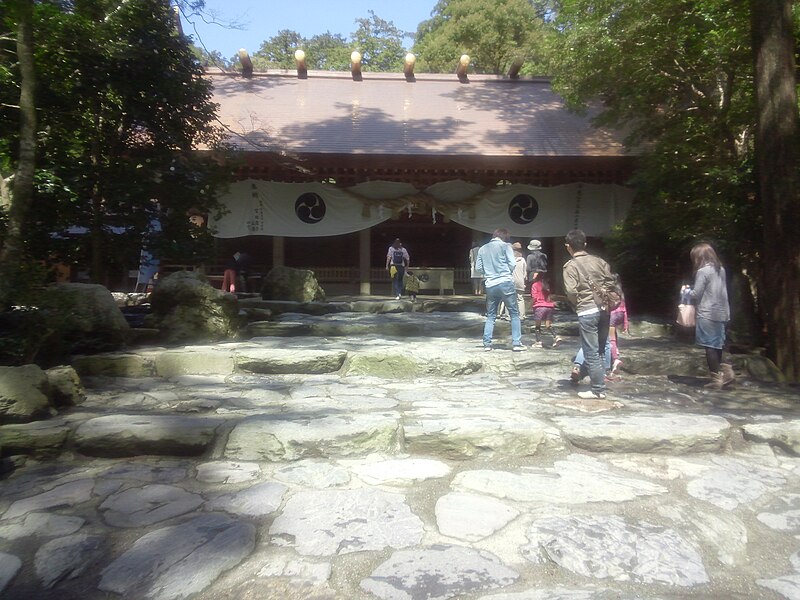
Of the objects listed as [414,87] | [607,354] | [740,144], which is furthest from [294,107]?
[607,354]

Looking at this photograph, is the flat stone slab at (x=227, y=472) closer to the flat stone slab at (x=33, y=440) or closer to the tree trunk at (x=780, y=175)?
the flat stone slab at (x=33, y=440)

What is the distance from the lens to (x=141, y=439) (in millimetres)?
3428

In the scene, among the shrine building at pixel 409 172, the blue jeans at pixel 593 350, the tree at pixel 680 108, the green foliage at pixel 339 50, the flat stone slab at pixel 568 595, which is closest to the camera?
the flat stone slab at pixel 568 595

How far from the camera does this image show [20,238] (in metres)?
4.81

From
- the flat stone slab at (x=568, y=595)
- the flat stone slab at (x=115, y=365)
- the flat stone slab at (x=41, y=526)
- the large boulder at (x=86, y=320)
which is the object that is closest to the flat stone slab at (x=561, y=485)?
the flat stone slab at (x=568, y=595)

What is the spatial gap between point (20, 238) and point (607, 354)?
5516 millimetres

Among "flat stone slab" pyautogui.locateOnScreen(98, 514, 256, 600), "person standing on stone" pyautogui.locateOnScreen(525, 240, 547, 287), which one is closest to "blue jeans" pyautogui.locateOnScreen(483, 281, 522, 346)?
"person standing on stone" pyautogui.locateOnScreen(525, 240, 547, 287)

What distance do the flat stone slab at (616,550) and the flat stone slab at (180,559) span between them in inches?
52.4


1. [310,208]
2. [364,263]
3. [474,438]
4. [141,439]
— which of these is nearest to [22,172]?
[141,439]

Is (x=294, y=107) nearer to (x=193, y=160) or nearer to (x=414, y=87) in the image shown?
(x=414, y=87)

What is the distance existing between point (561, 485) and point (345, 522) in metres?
1.24

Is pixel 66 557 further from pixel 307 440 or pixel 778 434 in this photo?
pixel 778 434

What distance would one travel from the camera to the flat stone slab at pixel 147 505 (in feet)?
8.94

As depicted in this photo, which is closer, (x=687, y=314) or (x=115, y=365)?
(x=115, y=365)
